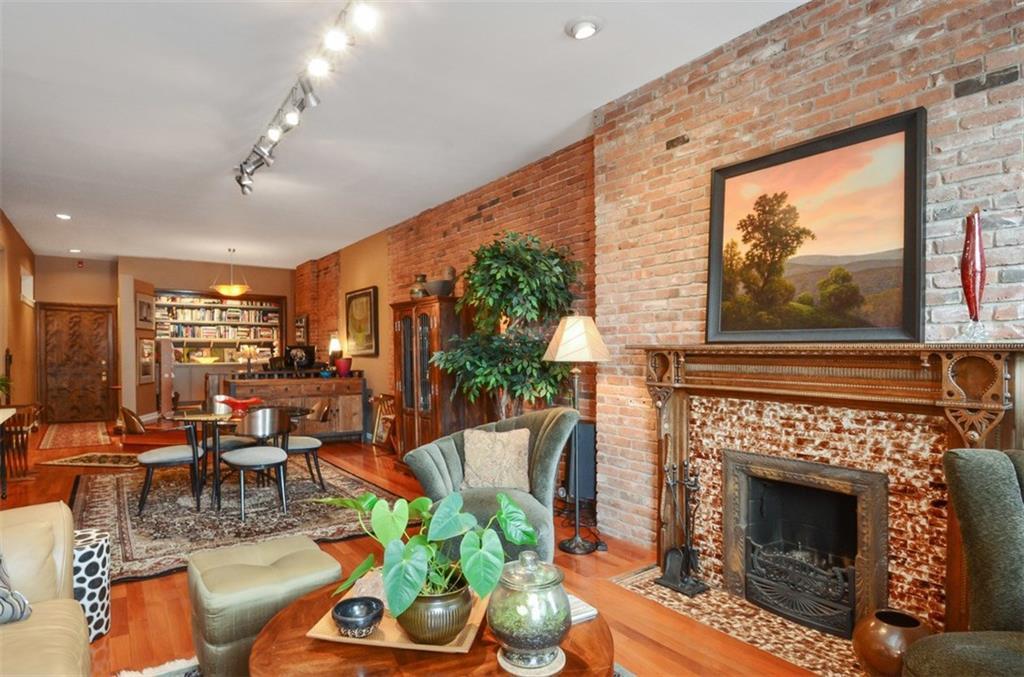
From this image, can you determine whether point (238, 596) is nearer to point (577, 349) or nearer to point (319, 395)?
point (577, 349)

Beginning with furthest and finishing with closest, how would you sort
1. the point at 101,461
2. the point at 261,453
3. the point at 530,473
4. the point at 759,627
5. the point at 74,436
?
the point at 74,436 → the point at 101,461 → the point at 261,453 → the point at 530,473 → the point at 759,627

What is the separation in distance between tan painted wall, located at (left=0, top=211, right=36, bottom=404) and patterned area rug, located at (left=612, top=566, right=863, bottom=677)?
7.21 meters

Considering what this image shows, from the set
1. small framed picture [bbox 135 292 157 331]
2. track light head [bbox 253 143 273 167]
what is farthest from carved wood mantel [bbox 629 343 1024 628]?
small framed picture [bbox 135 292 157 331]

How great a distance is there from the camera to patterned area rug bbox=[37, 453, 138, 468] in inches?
246

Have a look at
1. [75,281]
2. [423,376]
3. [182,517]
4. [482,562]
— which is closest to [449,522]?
[482,562]

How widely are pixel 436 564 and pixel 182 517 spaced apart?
3489mm

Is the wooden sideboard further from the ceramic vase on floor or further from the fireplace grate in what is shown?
the ceramic vase on floor

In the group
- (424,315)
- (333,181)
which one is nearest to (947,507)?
(424,315)

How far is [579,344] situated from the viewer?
11.6 feet

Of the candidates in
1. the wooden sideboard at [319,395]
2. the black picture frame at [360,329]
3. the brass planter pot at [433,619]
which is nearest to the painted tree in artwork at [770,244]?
the brass planter pot at [433,619]

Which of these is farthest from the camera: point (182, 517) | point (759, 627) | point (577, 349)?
point (182, 517)

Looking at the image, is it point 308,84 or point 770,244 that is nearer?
point 770,244

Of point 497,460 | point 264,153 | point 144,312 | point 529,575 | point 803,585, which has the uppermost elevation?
point 264,153

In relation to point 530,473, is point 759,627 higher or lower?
lower
